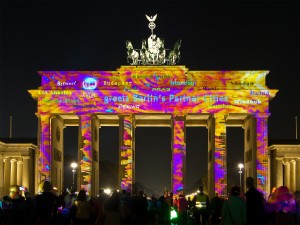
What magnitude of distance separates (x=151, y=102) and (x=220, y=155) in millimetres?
9241

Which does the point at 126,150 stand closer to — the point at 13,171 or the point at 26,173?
the point at 26,173

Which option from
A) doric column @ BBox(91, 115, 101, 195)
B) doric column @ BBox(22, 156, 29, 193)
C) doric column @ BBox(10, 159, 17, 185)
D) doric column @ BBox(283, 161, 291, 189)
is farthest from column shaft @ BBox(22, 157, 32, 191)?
doric column @ BBox(283, 161, 291, 189)

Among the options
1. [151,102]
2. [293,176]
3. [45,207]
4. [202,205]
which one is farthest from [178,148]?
[45,207]

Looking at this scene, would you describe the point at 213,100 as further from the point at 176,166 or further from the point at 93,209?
the point at 93,209

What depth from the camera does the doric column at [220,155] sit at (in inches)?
2923

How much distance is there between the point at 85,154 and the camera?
75.2 meters

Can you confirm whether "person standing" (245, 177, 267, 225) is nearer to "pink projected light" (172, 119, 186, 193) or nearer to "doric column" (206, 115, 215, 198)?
"doric column" (206, 115, 215, 198)

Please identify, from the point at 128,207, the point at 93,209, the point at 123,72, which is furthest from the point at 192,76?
the point at 128,207

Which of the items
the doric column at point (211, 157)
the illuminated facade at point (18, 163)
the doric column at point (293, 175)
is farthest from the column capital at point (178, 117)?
the illuminated facade at point (18, 163)

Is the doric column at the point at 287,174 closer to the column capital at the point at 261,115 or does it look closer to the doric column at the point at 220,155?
the column capital at the point at 261,115

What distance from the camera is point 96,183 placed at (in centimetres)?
7812

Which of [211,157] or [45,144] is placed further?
[211,157]

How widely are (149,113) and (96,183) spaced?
9.95m

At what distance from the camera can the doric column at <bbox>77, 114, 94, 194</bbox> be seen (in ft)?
245
